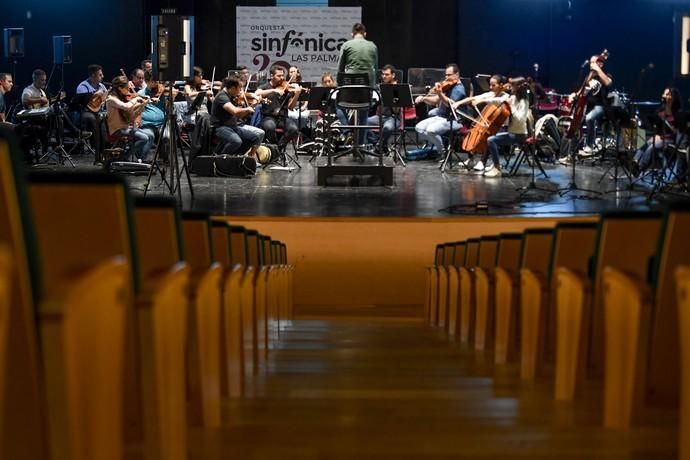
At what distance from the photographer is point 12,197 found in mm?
1404

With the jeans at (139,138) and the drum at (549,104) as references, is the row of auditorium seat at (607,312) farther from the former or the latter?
the drum at (549,104)

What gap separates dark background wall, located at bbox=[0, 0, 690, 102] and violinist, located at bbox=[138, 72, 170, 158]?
5.06 meters

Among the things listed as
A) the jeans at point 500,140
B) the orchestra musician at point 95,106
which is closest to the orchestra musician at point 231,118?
the orchestra musician at point 95,106

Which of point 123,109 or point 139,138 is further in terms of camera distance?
point 139,138

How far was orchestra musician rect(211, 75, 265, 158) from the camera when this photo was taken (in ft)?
34.1

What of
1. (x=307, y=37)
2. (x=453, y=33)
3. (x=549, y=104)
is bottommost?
(x=549, y=104)

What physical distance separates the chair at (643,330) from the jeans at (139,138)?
8.75 m

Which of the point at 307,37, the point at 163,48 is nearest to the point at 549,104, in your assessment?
the point at 307,37

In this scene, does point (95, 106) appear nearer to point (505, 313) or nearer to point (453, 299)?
point (453, 299)

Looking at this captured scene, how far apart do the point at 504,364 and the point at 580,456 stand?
1.45 metres

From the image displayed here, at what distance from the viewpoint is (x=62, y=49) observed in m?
13.0

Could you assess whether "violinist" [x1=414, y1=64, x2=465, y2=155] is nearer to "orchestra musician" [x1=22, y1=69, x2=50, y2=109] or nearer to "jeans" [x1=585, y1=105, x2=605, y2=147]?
"jeans" [x1=585, y1=105, x2=605, y2=147]

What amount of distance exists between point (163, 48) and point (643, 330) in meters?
6.99

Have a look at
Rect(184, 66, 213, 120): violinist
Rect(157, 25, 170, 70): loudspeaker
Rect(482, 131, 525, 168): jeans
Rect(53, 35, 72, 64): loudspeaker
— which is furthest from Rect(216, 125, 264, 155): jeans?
Rect(53, 35, 72, 64): loudspeaker
